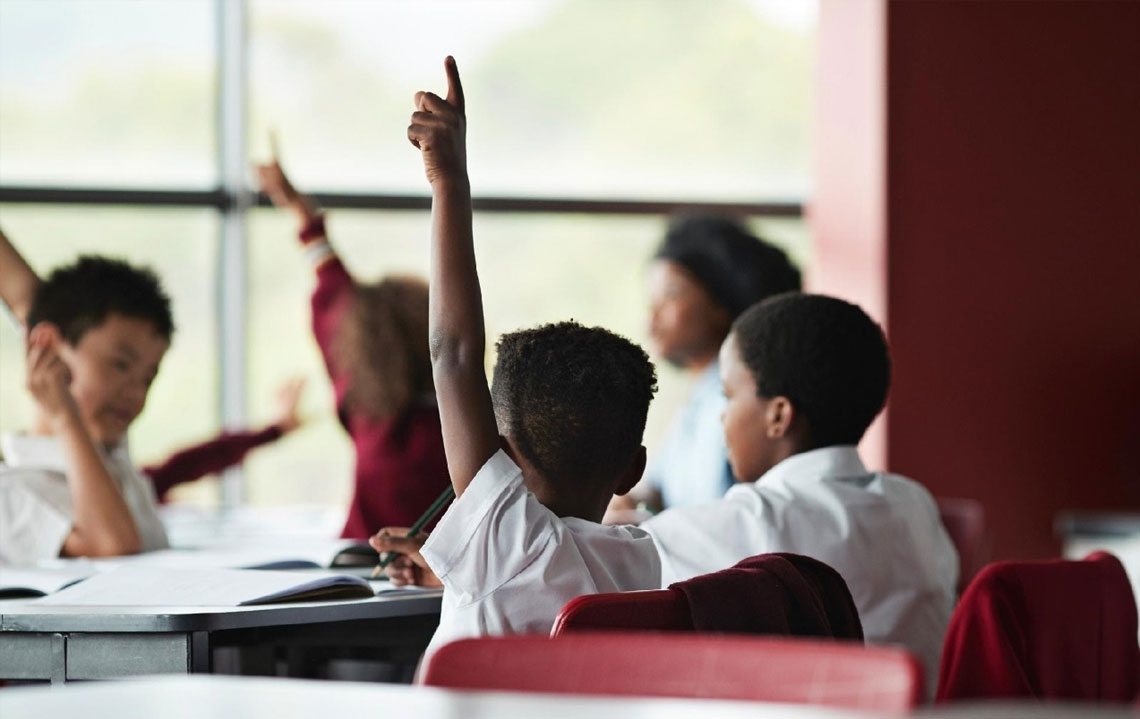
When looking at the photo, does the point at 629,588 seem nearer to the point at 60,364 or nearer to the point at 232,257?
the point at 60,364

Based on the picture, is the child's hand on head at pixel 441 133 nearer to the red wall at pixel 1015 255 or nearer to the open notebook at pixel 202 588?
the open notebook at pixel 202 588

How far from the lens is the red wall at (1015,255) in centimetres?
463

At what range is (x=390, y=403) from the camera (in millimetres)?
2881

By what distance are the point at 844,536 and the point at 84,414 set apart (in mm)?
1283

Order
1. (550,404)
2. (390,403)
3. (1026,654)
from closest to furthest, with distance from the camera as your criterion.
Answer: (1026,654) → (550,404) → (390,403)

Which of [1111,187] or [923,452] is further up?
[1111,187]

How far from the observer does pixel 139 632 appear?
1562 millimetres

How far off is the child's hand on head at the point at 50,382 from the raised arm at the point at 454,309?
0.87 metres

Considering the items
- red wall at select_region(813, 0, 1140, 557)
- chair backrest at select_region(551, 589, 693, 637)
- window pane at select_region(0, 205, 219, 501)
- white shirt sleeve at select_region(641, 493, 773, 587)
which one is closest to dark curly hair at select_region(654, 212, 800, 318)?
red wall at select_region(813, 0, 1140, 557)

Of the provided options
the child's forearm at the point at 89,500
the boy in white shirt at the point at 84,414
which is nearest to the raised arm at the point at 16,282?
the boy in white shirt at the point at 84,414

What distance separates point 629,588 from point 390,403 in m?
1.36

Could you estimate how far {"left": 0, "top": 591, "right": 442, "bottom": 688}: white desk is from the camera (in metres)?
1.55

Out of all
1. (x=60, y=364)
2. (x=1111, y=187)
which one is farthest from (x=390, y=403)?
(x=1111, y=187)

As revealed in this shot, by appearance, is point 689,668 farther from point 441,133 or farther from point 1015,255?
point 1015,255
